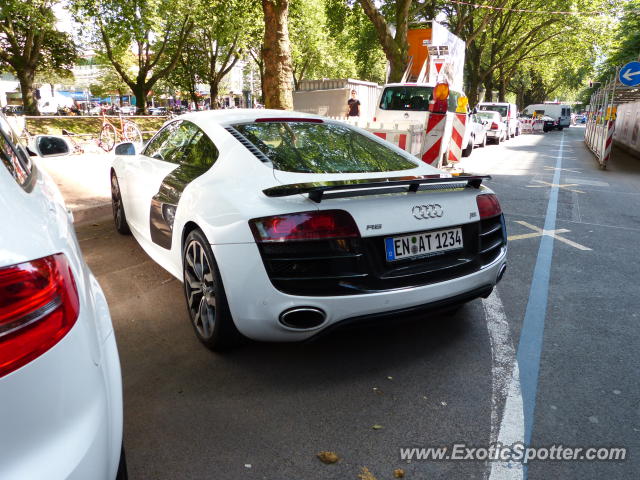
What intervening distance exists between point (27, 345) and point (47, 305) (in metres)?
0.10

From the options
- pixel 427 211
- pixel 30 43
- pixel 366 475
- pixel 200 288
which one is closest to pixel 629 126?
pixel 427 211

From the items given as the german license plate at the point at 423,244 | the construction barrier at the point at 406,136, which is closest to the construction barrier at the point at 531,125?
the construction barrier at the point at 406,136

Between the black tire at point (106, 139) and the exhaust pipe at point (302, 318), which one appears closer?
the exhaust pipe at point (302, 318)

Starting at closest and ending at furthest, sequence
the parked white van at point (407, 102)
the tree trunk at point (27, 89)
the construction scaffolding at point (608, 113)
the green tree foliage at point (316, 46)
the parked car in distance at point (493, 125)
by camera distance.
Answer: the parked white van at point (407, 102)
the construction scaffolding at point (608, 113)
the parked car in distance at point (493, 125)
the tree trunk at point (27, 89)
the green tree foliage at point (316, 46)

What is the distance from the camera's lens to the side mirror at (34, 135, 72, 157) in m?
3.40

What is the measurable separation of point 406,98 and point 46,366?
13.8m

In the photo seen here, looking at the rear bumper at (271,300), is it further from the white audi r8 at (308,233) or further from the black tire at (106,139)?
the black tire at (106,139)

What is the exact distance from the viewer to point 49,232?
1.39 m

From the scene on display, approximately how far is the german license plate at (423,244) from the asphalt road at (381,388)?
0.37 meters

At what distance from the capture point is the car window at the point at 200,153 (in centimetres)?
327

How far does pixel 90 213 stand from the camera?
6551 millimetres

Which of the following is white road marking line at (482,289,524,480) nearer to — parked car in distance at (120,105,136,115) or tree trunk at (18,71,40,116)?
tree trunk at (18,71,40,116)

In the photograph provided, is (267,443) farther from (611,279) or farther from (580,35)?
(580,35)

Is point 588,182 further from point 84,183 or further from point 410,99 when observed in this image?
point 84,183
